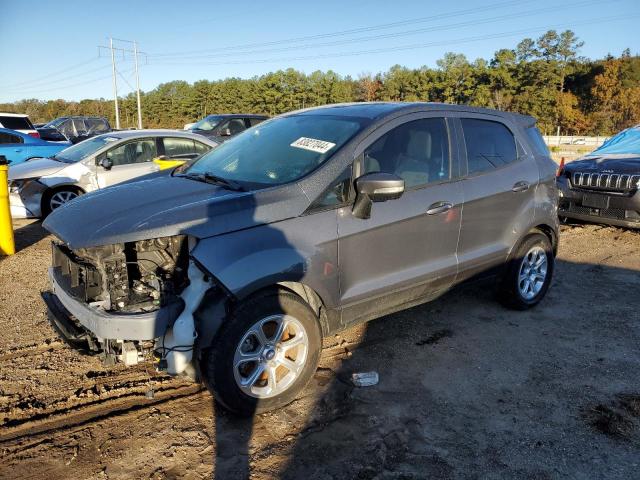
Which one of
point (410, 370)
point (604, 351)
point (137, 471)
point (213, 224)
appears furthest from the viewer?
point (604, 351)

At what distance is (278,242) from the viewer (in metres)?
3.00

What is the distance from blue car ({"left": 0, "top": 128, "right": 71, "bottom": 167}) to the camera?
38.9 ft

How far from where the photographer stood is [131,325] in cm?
→ 271

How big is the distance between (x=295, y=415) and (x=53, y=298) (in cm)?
183

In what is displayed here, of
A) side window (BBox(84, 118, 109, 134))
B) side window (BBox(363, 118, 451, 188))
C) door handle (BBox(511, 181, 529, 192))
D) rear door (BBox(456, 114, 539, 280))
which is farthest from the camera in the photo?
side window (BBox(84, 118, 109, 134))

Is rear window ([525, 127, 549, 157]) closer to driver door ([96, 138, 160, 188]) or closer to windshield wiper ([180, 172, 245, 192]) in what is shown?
windshield wiper ([180, 172, 245, 192])

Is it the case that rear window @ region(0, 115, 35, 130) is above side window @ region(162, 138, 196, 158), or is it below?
above

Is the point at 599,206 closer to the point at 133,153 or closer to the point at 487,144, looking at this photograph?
the point at 487,144

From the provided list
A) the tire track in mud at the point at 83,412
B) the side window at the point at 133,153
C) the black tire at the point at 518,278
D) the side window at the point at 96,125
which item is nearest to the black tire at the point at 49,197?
the side window at the point at 133,153

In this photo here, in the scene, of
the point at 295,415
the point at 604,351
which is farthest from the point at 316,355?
the point at 604,351

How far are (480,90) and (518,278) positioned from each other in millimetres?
51446

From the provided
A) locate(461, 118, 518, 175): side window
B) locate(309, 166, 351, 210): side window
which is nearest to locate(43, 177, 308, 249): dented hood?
locate(309, 166, 351, 210): side window

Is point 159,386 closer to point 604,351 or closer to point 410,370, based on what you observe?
point 410,370

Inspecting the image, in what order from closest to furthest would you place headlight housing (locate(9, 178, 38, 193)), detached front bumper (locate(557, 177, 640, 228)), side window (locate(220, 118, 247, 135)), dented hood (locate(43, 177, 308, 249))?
1. dented hood (locate(43, 177, 308, 249))
2. detached front bumper (locate(557, 177, 640, 228))
3. headlight housing (locate(9, 178, 38, 193))
4. side window (locate(220, 118, 247, 135))
